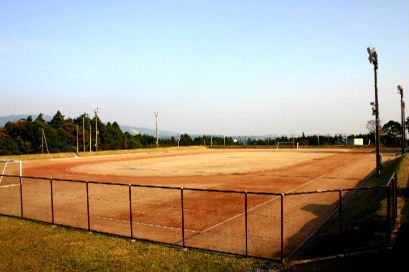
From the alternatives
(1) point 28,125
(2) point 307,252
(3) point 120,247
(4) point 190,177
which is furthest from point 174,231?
(1) point 28,125

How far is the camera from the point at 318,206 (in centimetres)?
1556

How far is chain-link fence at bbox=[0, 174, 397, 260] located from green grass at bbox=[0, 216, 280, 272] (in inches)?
22.6

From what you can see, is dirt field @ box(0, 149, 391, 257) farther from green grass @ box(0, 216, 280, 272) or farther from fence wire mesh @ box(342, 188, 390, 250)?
fence wire mesh @ box(342, 188, 390, 250)

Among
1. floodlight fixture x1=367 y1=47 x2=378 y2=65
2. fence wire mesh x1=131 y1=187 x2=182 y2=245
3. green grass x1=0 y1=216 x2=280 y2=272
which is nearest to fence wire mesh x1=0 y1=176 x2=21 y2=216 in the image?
green grass x1=0 y1=216 x2=280 y2=272

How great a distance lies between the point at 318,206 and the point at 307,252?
6335mm

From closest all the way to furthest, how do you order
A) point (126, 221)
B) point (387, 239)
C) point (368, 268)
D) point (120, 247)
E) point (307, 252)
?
point (368, 268) → point (387, 239) → point (307, 252) → point (120, 247) → point (126, 221)

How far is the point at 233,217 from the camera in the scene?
13781 mm

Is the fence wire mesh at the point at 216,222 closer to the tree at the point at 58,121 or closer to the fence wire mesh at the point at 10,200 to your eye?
the fence wire mesh at the point at 10,200

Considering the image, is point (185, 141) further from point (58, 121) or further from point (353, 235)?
Answer: point (353, 235)

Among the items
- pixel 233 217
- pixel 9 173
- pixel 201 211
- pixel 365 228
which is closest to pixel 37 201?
pixel 201 211

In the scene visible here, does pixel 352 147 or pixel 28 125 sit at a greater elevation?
pixel 28 125

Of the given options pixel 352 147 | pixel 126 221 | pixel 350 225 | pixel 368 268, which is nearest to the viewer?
pixel 368 268

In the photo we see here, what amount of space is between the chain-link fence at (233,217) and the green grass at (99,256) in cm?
57

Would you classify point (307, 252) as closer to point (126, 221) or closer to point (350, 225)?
point (350, 225)
